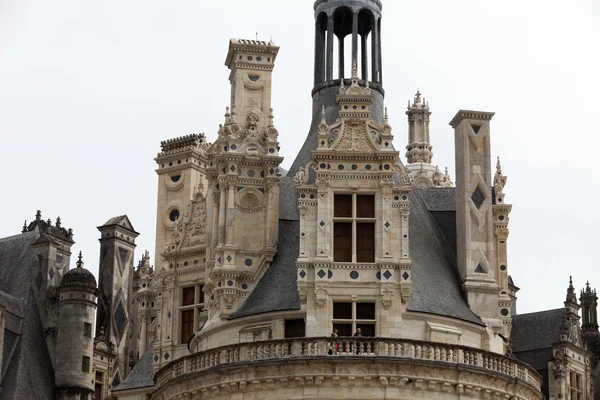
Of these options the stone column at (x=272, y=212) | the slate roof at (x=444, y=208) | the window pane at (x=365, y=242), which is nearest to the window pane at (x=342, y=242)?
the window pane at (x=365, y=242)

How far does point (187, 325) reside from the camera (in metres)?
50.3

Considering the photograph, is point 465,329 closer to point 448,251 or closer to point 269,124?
point 448,251

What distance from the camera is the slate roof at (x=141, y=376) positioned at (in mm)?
53112

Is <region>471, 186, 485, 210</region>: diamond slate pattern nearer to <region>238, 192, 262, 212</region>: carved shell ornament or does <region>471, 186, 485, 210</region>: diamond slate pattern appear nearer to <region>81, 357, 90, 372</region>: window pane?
<region>238, 192, 262, 212</region>: carved shell ornament

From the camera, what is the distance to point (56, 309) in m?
59.5

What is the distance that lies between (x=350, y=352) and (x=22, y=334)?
2032cm

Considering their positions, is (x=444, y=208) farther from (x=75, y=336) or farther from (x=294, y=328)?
(x=75, y=336)

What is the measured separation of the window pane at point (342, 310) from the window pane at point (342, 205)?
9.95ft

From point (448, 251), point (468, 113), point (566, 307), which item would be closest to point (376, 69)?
point (468, 113)

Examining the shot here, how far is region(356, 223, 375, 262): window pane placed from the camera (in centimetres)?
4512

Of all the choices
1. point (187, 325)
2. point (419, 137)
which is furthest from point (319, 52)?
point (419, 137)

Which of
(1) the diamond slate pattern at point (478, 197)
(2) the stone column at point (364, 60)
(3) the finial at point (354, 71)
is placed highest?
(2) the stone column at point (364, 60)

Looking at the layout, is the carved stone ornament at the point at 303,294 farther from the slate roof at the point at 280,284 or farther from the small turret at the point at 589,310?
the small turret at the point at 589,310

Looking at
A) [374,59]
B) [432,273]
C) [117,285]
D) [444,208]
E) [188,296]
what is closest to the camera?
[432,273]
